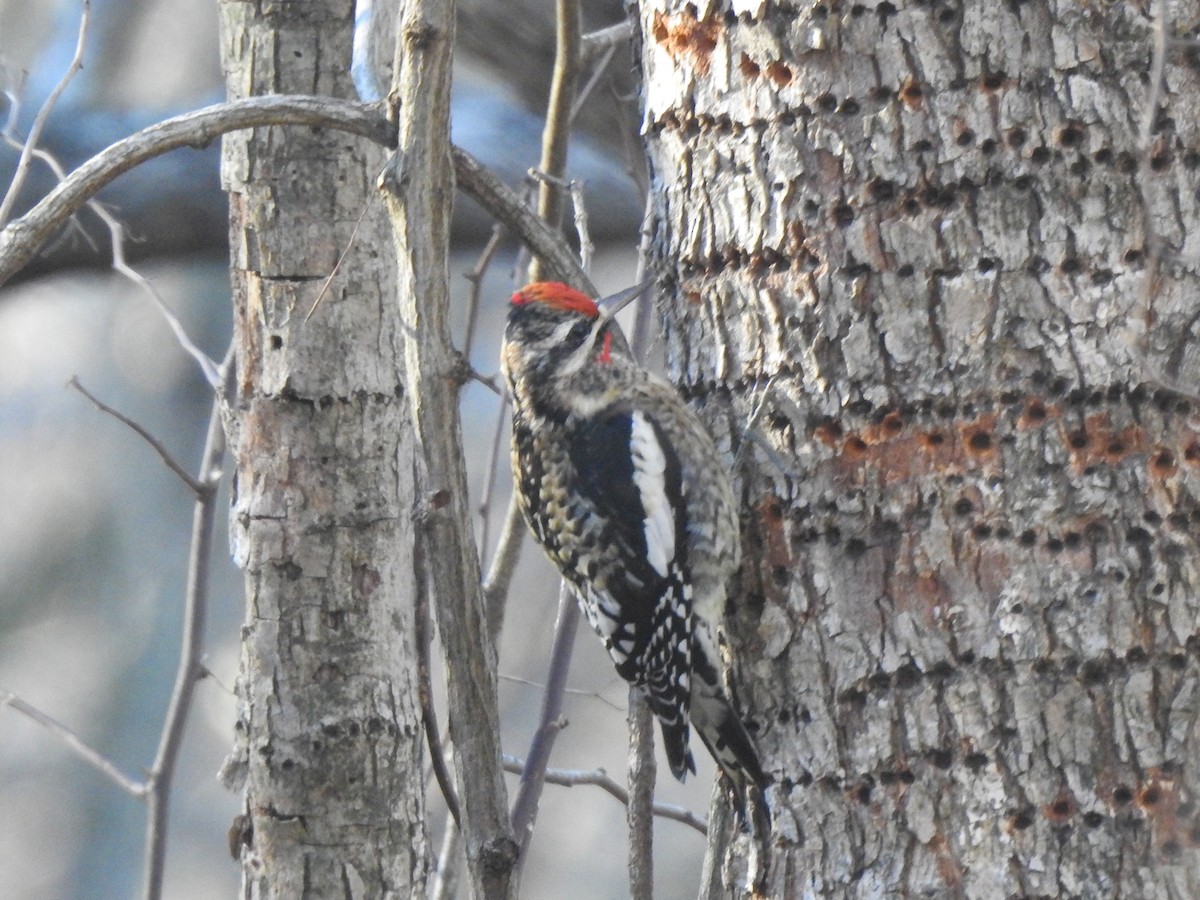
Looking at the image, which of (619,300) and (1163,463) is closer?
(1163,463)

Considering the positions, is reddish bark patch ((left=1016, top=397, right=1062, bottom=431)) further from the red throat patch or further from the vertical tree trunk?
the vertical tree trunk

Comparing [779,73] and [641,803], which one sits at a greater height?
[779,73]

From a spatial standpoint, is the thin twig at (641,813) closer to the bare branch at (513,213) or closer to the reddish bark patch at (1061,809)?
the reddish bark patch at (1061,809)

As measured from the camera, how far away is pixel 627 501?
2639mm

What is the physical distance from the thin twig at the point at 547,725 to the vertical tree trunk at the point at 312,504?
218 mm

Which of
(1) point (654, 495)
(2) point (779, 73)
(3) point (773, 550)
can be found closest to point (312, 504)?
(1) point (654, 495)

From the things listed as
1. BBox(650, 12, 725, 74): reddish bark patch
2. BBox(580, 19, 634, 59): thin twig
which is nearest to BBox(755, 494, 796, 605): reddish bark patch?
BBox(650, 12, 725, 74): reddish bark patch

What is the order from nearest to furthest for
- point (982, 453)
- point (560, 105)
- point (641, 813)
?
point (982, 453)
point (641, 813)
point (560, 105)

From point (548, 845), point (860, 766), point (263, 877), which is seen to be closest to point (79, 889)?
point (548, 845)

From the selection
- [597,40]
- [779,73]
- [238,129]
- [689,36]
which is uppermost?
[597,40]

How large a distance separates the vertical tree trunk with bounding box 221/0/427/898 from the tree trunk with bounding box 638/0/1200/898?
3.01ft

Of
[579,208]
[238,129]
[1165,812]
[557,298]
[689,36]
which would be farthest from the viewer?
[557,298]

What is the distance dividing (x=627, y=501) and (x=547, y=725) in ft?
1.47

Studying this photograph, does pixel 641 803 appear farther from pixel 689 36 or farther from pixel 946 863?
pixel 689 36
